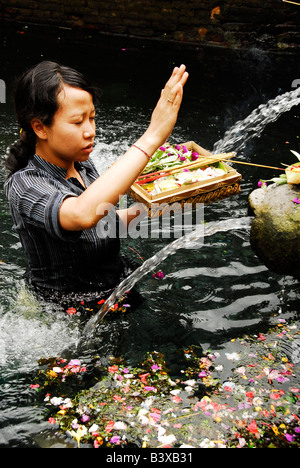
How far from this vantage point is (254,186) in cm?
516

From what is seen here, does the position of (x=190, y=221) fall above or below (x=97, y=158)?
below

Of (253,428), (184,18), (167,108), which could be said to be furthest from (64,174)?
(184,18)

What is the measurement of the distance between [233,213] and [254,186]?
65 centimetres

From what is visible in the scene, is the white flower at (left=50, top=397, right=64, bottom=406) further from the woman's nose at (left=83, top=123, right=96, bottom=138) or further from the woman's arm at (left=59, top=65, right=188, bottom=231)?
the woman's nose at (left=83, top=123, right=96, bottom=138)

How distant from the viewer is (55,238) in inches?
88.4

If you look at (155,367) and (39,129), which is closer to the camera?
(39,129)

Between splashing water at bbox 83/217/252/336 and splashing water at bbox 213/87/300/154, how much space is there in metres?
1.91

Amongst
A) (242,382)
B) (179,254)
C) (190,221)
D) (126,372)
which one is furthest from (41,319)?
(190,221)

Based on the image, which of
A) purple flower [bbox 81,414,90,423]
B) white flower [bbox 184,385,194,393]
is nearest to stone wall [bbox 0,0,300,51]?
white flower [bbox 184,385,194,393]

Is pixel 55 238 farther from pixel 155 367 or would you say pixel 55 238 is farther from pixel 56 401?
pixel 155 367

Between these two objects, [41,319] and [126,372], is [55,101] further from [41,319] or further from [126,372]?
[126,372]

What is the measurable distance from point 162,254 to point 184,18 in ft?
23.5

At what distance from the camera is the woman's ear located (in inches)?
83.1
